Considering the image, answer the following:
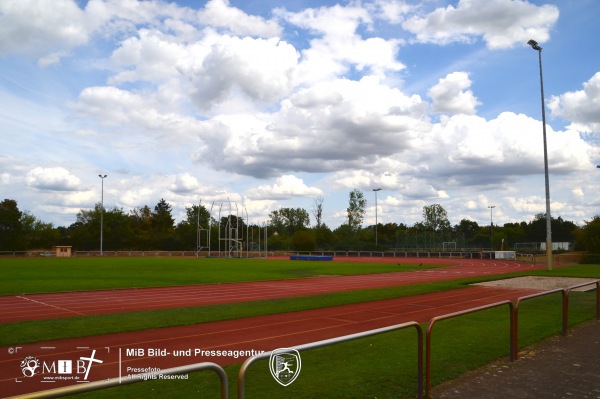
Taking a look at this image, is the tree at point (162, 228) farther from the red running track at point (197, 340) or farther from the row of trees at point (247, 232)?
the red running track at point (197, 340)

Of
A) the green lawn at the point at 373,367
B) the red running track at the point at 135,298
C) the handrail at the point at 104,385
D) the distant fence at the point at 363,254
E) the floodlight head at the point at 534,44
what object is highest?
the floodlight head at the point at 534,44

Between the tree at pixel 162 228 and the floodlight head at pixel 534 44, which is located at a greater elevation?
the floodlight head at pixel 534 44

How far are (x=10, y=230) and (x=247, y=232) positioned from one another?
1750 inches

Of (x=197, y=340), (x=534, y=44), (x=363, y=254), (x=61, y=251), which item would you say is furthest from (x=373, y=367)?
(x=363, y=254)

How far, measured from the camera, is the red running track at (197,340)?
869 centimetres

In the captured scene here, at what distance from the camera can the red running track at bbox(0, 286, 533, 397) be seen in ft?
28.5

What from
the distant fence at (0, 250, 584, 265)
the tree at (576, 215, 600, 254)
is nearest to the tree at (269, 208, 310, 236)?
the distant fence at (0, 250, 584, 265)

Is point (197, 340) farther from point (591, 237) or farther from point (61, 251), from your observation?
point (61, 251)

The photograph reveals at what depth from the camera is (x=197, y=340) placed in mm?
11242

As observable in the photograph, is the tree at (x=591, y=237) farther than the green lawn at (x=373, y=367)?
Yes

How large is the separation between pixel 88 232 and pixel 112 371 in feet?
297

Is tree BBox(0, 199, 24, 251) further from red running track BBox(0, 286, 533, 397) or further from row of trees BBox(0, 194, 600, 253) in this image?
red running track BBox(0, 286, 533, 397)

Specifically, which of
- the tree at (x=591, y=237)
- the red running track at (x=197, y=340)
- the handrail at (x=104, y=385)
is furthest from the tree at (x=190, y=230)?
the handrail at (x=104, y=385)

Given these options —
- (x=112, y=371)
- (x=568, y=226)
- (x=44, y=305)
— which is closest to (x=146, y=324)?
(x=112, y=371)
